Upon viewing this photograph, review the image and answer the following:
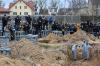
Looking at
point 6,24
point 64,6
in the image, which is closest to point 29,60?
point 6,24

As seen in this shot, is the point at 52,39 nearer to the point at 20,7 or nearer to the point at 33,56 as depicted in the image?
the point at 33,56

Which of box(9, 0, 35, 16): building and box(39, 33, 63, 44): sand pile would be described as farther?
box(9, 0, 35, 16): building

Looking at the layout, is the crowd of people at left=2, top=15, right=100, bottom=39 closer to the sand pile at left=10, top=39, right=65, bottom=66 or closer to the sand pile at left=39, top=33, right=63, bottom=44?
the sand pile at left=39, top=33, right=63, bottom=44

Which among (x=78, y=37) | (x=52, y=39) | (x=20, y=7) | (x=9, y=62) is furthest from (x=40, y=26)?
(x=20, y=7)

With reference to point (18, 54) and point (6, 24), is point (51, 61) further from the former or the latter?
point (6, 24)

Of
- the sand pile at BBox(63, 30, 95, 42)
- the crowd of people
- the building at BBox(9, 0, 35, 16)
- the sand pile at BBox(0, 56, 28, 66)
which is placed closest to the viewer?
the sand pile at BBox(0, 56, 28, 66)

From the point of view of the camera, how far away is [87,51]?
21.1 metres

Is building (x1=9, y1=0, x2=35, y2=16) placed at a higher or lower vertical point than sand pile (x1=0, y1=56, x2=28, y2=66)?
lower

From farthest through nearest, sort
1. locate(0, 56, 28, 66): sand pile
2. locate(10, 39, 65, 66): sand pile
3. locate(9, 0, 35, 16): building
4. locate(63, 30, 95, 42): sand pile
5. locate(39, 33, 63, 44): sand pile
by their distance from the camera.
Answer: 1. locate(9, 0, 35, 16): building
2. locate(39, 33, 63, 44): sand pile
3. locate(63, 30, 95, 42): sand pile
4. locate(10, 39, 65, 66): sand pile
5. locate(0, 56, 28, 66): sand pile

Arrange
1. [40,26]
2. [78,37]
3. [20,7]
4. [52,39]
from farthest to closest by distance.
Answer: [20,7]
[40,26]
[52,39]
[78,37]

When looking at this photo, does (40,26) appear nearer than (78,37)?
No

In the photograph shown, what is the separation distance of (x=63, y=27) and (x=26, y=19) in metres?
3.31

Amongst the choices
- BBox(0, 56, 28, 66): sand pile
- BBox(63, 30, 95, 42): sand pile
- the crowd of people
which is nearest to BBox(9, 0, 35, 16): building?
the crowd of people

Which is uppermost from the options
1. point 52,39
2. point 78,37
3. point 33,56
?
point 33,56
